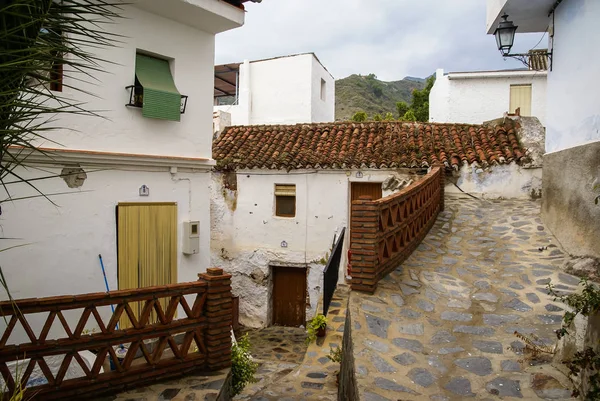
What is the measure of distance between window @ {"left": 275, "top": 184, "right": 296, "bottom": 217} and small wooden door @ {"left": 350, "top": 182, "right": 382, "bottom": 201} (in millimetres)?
1753

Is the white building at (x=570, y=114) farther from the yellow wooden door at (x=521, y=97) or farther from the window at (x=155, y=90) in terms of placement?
the yellow wooden door at (x=521, y=97)

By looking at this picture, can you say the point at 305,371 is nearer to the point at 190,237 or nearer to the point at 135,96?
the point at 190,237

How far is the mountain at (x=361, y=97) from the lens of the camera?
33156 millimetres

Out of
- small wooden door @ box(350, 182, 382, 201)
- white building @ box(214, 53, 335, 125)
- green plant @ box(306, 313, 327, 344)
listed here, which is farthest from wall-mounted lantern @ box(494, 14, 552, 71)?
white building @ box(214, 53, 335, 125)

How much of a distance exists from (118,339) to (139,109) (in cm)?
424

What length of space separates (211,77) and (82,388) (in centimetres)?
614

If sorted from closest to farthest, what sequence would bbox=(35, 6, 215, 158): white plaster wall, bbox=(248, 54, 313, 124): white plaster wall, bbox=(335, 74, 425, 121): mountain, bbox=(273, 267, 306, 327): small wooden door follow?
bbox=(35, 6, 215, 158): white plaster wall → bbox=(273, 267, 306, 327): small wooden door → bbox=(248, 54, 313, 124): white plaster wall → bbox=(335, 74, 425, 121): mountain

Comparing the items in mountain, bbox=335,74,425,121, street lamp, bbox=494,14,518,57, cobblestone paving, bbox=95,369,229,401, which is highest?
mountain, bbox=335,74,425,121

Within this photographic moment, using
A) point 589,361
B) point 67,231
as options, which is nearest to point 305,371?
point 589,361

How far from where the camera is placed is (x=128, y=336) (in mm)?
4430

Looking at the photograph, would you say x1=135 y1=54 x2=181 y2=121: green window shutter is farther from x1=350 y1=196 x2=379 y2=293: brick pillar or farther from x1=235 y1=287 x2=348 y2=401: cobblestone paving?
x1=235 y1=287 x2=348 y2=401: cobblestone paving

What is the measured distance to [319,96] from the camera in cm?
1934

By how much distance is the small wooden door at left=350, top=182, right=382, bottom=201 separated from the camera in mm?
11352

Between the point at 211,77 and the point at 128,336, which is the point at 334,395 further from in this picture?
the point at 211,77
